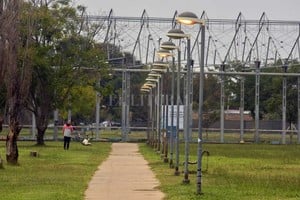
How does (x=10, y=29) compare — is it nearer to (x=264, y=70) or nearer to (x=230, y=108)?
(x=264, y=70)

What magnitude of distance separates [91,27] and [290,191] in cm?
4274

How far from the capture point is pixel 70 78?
62.5 metres

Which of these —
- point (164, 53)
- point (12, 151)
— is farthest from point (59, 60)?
point (164, 53)

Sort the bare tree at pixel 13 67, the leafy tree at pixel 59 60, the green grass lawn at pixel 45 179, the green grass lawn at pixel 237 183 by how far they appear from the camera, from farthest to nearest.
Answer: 1. the leafy tree at pixel 59 60
2. the bare tree at pixel 13 67
3. the green grass lawn at pixel 237 183
4. the green grass lawn at pixel 45 179

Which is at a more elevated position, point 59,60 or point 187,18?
point 59,60

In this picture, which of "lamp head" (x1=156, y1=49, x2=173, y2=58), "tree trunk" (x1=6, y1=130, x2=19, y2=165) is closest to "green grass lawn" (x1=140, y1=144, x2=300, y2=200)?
"lamp head" (x1=156, y1=49, x2=173, y2=58)

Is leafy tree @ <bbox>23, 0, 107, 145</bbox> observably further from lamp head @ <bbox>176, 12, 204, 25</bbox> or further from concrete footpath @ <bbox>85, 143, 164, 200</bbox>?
lamp head @ <bbox>176, 12, 204, 25</bbox>

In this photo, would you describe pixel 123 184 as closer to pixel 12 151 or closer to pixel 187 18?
pixel 187 18

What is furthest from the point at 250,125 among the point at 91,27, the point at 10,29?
the point at 10,29

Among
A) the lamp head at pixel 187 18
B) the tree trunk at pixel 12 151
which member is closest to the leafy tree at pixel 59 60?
the tree trunk at pixel 12 151

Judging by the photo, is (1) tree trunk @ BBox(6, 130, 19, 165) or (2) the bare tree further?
(1) tree trunk @ BBox(6, 130, 19, 165)

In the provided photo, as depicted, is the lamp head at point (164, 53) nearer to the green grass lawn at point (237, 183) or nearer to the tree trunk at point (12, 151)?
the green grass lawn at point (237, 183)

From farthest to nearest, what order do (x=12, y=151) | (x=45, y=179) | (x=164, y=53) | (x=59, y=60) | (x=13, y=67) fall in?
(x=59, y=60) < (x=12, y=151) < (x=164, y=53) < (x=13, y=67) < (x=45, y=179)

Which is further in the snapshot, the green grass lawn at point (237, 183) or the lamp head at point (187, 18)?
the green grass lawn at point (237, 183)
